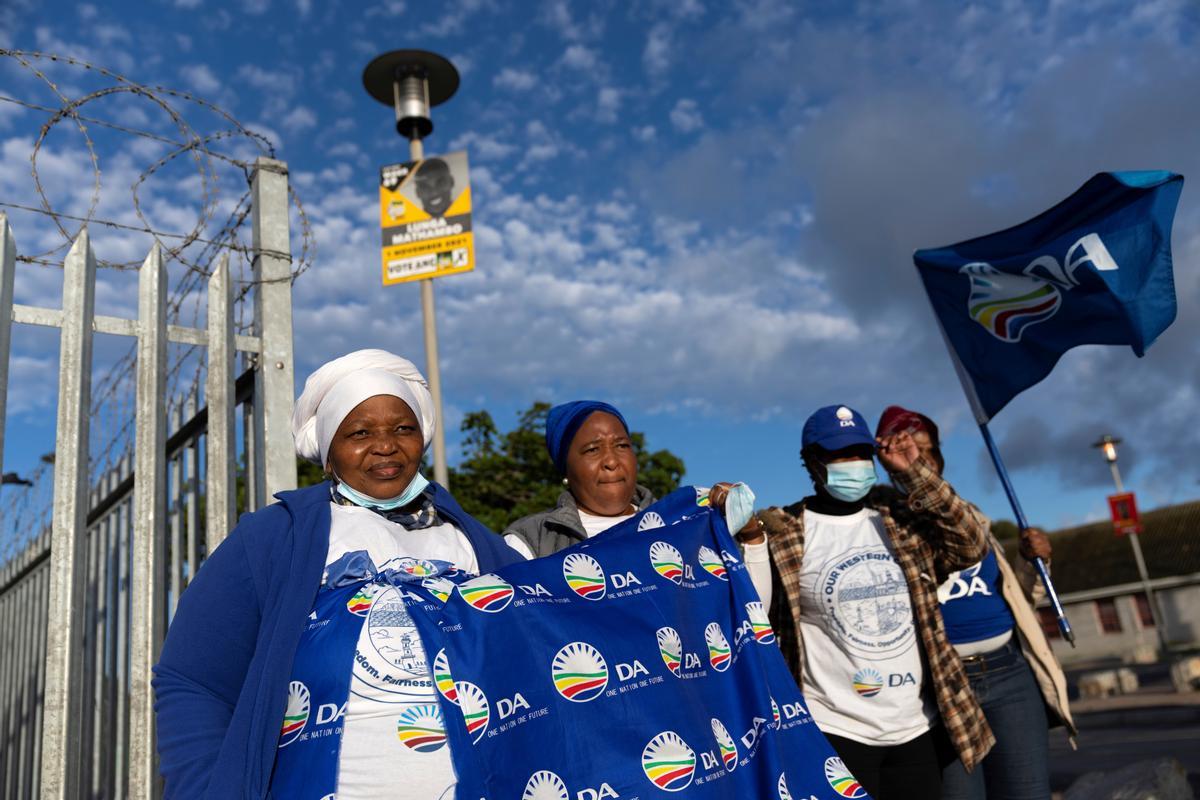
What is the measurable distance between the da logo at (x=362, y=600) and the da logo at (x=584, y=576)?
515mm

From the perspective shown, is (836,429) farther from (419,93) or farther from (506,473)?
(506,473)

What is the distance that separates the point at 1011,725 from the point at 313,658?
9.51 feet

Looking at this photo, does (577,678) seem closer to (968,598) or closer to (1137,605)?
(968,598)

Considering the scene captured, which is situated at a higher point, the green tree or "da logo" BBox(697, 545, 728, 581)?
the green tree

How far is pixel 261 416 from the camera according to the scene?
346 centimetres

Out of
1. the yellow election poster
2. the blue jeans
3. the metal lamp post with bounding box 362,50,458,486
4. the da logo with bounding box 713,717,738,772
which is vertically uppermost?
the metal lamp post with bounding box 362,50,458,486

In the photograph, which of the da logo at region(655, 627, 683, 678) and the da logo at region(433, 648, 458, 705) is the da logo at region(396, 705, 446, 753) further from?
the da logo at region(655, 627, 683, 678)

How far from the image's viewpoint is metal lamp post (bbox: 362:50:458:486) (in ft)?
27.3

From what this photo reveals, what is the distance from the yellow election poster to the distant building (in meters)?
33.0

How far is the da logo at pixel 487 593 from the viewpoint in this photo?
6.77ft

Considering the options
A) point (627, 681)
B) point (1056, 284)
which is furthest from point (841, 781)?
point (1056, 284)

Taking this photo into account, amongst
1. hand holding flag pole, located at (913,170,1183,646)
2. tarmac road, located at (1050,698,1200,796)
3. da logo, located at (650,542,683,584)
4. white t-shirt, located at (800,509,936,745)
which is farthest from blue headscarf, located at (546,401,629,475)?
tarmac road, located at (1050,698,1200,796)

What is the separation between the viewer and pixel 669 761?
212cm

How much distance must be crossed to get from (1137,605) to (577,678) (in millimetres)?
41140
